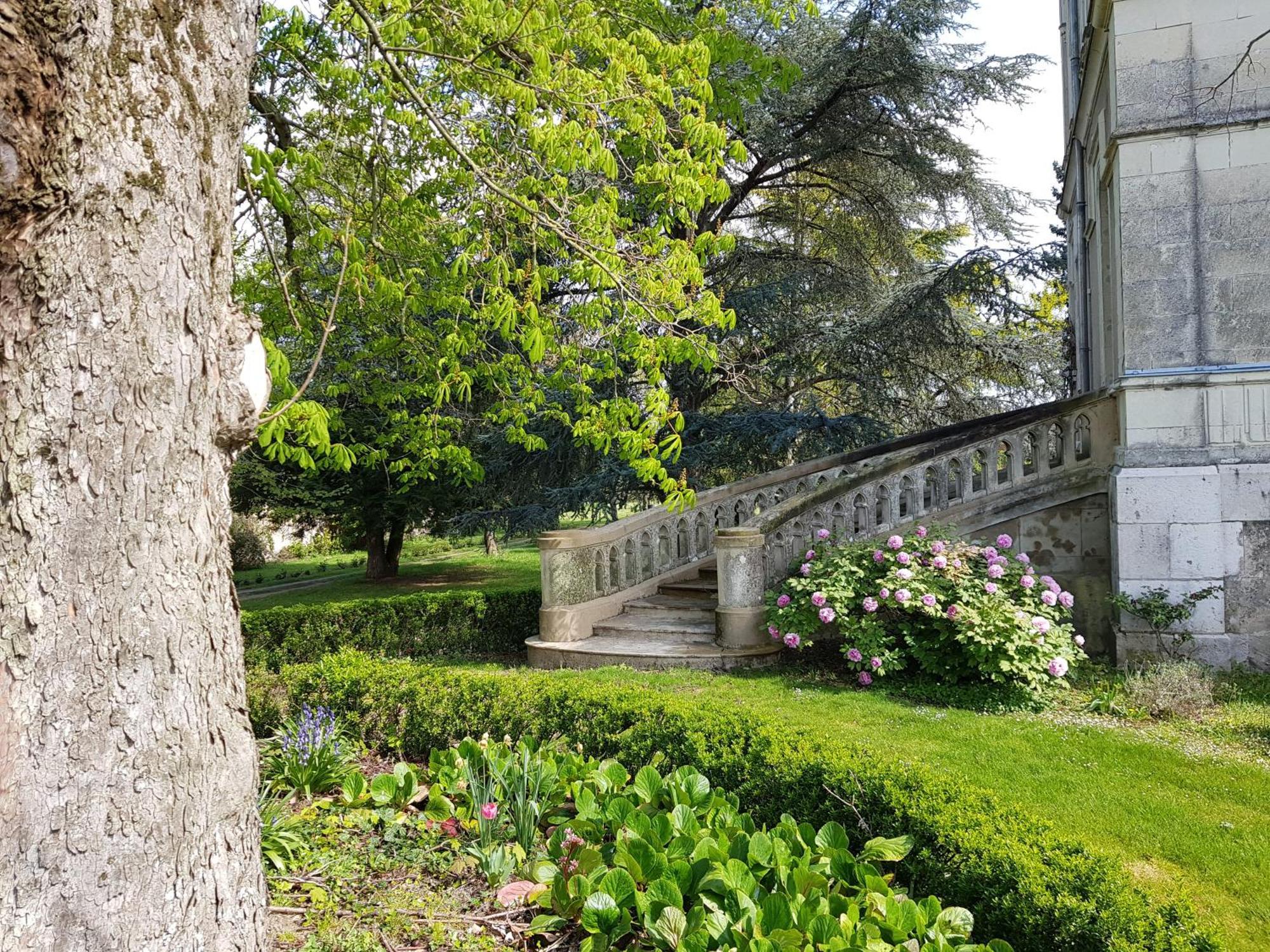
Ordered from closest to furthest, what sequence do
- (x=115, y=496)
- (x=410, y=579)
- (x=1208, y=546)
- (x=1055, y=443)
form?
(x=115, y=496) → (x=1208, y=546) → (x=1055, y=443) → (x=410, y=579)

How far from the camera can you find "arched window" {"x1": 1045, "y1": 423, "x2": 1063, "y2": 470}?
8.66 m

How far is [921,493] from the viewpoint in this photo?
8859 millimetres

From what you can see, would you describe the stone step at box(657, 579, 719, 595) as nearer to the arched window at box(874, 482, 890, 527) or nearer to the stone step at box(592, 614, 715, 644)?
the stone step at box(592, 614, 715, 644)

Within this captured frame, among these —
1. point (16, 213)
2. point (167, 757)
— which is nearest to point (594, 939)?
point (167, 757)

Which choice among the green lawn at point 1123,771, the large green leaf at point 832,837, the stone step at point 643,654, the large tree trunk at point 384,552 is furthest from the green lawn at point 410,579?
the large green leaf at point 832,837

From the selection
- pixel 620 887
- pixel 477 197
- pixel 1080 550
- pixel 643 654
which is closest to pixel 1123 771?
pixel 1080 550

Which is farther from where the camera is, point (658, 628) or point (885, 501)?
point (885, 501)

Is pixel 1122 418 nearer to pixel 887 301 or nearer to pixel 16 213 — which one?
pixel 887 301

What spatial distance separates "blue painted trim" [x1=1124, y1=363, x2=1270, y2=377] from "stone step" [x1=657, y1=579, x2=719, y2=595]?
488cm

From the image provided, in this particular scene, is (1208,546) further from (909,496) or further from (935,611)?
(909,496)

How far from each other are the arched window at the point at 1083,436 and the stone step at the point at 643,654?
375 cm

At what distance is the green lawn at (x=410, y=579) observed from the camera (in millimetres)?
16203

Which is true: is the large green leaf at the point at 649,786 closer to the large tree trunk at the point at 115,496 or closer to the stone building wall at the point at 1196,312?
the large tree trunk at the point at 115,496

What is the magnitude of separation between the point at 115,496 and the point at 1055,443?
940cm
